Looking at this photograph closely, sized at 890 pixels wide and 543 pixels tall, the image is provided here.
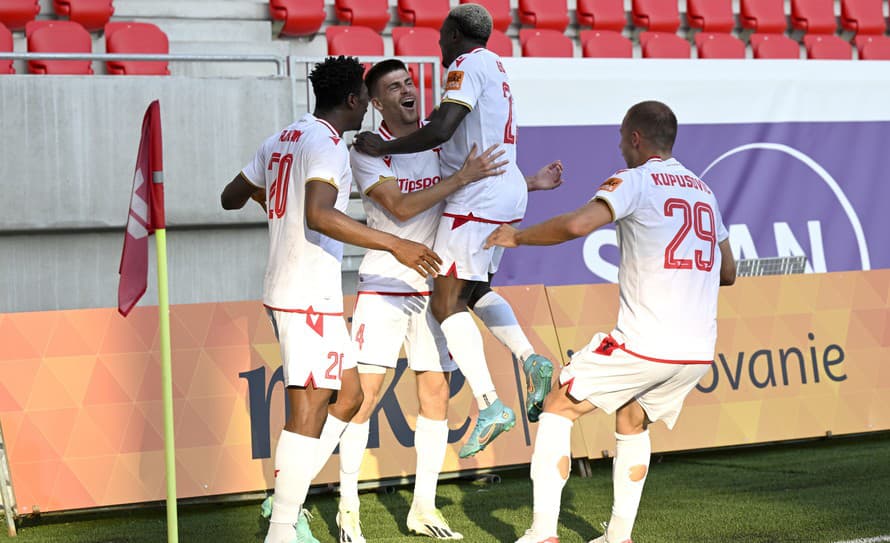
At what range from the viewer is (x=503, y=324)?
546cm

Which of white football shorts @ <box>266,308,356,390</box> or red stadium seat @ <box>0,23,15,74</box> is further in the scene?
red stadium seat @ <box>0,23,15,74</box>

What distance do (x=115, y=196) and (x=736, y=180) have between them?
5.46 metres

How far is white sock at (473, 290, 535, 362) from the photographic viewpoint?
5383 millimetres

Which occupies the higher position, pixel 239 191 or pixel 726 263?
pixel 239 191

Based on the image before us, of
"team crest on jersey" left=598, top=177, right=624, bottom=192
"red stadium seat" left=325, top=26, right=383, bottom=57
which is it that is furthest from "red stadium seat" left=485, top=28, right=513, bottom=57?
"team crest on jersey" left=598, top=177, right=624, bottom=192

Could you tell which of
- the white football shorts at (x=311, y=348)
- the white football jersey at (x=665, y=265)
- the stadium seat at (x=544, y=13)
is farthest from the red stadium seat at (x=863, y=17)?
the white football shorts at (x=311, y=348)

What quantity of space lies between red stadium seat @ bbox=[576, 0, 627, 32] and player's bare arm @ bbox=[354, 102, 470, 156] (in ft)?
28.0

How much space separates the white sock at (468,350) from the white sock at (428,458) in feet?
1.27

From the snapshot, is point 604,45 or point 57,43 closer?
point 57,43

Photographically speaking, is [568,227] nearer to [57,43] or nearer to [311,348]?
[311,348]

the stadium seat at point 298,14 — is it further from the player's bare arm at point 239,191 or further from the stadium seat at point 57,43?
the player's bare arm at point 239,191

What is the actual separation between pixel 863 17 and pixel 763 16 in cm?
151

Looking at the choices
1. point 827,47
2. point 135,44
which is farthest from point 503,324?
point 827,47

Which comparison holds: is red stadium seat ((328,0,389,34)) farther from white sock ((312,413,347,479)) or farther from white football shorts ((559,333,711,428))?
white football shorts ((559,333,711,428))
